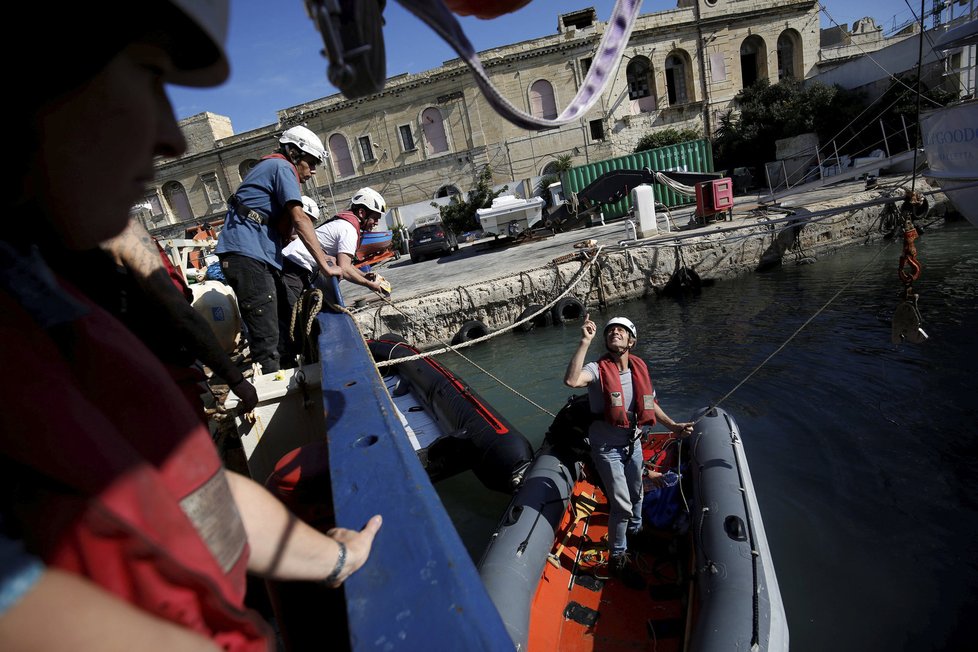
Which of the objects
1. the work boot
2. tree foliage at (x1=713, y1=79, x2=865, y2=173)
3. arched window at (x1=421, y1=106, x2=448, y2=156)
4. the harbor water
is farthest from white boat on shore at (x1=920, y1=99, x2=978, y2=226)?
arched window at (x1=421, y1=106, x2=448, y2=156)

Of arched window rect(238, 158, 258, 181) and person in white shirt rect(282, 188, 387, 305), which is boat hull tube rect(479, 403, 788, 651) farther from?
arched window rect(238, 158, 258, 181)

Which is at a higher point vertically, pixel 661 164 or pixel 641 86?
pixel 641 86

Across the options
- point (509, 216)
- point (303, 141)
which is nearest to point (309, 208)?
point (303, 141)

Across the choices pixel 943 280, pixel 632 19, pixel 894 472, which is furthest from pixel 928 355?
pixel 632 19

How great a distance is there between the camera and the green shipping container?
66.1 feet

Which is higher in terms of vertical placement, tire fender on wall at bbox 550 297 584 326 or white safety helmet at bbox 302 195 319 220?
white safety helmet at bbox 302 195 319 220

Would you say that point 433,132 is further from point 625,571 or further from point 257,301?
point 625,571

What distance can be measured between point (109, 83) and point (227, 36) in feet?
0.50

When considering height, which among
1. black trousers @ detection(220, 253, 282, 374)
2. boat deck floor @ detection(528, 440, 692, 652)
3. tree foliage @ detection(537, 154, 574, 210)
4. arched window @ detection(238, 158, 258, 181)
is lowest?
boat deck floor @ detection(528, 440, 692, 652)

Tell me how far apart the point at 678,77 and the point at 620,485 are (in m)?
31.4

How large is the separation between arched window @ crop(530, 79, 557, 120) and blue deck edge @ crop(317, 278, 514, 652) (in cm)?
2875

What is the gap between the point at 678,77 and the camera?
2838cm

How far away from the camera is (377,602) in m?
0.92

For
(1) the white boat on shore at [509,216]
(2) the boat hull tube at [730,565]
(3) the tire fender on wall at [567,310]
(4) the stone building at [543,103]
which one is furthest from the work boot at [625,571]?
(4) the stone building at [543,103]
